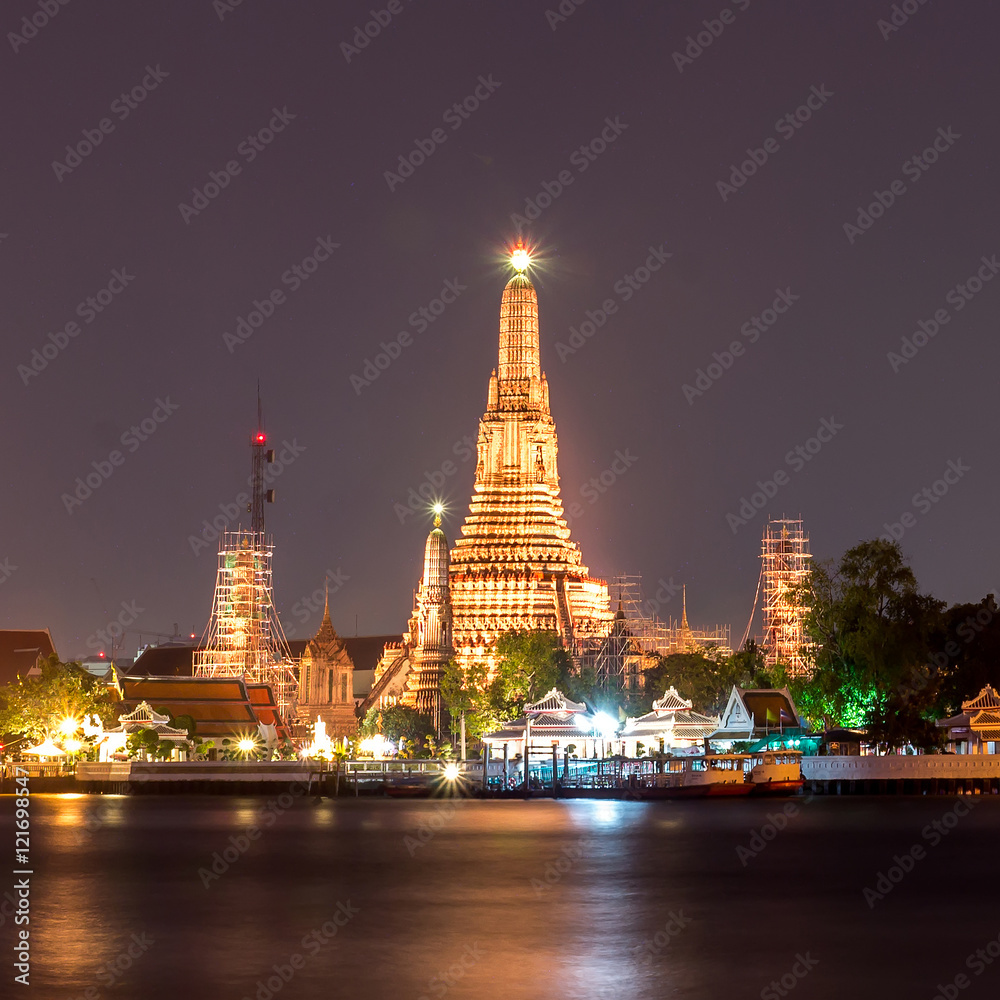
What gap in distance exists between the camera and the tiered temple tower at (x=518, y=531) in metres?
159

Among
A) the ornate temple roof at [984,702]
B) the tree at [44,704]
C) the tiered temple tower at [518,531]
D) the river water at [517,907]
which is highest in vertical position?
the tiered temple tower at [518,531]

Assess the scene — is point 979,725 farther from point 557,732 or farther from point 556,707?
point 556,707

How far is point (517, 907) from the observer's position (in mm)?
53406

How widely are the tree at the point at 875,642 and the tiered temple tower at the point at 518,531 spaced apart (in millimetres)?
52344

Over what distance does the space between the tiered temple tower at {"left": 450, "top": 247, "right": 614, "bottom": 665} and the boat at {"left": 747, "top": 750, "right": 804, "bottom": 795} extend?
162ft

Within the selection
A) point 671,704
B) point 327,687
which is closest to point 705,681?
point 671,704

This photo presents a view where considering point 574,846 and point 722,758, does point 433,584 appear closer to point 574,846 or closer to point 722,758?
point 722,758

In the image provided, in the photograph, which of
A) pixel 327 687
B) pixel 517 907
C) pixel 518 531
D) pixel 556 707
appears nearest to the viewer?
pixel 517 907

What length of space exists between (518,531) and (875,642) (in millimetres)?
63745

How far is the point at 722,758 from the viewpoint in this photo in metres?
108

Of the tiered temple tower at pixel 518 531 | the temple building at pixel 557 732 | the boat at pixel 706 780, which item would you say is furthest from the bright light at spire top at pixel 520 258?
the boat at pixel 706 780

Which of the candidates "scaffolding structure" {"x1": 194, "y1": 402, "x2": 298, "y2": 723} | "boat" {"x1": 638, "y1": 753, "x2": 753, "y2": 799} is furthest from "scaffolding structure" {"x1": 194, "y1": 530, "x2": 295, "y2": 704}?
"boat" {"x1": 638, "y1": 753, "x2": 753, "y2": 799}

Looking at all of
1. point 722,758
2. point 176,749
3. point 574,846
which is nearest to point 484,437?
point 176,749

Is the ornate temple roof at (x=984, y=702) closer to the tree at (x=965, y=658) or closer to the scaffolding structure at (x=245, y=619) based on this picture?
the tree at (x=965, y=658)
